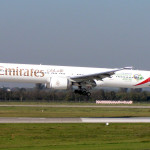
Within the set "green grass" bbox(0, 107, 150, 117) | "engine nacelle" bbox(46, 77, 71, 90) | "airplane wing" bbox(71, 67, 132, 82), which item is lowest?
"green grass" bbox(0, 107, 150, 117)

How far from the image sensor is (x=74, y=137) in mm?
33469

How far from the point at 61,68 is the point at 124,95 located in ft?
163

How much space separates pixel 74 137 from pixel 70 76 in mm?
17992

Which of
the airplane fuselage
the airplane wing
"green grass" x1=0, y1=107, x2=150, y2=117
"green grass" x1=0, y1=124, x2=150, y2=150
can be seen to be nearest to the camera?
"green grass" x1=0, y1=124, x2=150, y2=150

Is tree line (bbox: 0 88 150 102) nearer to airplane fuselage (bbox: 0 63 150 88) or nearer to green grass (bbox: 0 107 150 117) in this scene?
green grass (bbox: 0 107 150 117)

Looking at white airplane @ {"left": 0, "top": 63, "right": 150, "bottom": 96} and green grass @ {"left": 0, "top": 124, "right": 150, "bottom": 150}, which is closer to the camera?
green grass @ {"left": 0, "top": 124, "right": 150, "bottom": 150}

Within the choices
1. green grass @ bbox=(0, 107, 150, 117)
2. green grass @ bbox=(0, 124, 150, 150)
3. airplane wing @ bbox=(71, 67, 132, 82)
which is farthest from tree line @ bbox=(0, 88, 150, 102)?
green grass @ bbox=(0, 124, 150, 150)

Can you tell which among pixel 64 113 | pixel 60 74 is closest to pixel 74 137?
pixel 60 74

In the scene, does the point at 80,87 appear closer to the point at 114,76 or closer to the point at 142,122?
the point at 114,76

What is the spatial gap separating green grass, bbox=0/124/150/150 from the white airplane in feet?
39.0

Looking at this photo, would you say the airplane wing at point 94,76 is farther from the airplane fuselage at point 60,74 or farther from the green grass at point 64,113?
the green grass at point 64,113

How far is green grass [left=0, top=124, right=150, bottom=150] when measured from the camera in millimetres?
29250

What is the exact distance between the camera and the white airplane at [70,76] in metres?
49.3

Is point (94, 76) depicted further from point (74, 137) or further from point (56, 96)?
point (56, 96)
